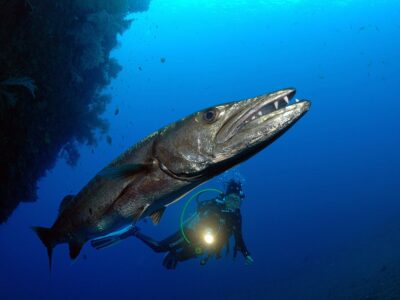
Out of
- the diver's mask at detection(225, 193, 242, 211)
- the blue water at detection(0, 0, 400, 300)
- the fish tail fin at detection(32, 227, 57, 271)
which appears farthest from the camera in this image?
the blue water at detection(0, 0, 400, 300)

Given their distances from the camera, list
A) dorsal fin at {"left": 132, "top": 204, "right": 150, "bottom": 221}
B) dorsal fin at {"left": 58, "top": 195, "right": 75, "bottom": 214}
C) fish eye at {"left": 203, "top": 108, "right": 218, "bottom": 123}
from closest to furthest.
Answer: fish eye at {"left": 203, "top": 108, "right": 218, "bottom": 123}
dorsal fin at {"left": 132, "top": 204, "right": 150, "bottom": 221}
dorsal fin at {"left": 58, "top": 195, "right": 75, "bottom": 214}

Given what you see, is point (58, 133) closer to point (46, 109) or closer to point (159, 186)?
point (46, 109)

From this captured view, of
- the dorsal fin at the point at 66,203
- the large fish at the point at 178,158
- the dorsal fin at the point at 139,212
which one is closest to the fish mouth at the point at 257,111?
the large fish at the point at 178,158

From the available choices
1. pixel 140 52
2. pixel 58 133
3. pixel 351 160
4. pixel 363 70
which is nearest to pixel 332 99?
pixel 363 70

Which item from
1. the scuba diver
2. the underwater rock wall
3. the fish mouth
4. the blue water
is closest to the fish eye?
the fish mouth

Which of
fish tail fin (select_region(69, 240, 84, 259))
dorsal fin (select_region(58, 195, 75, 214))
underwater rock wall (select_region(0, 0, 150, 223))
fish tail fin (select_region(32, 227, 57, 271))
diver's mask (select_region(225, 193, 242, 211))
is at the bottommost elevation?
fish tail fin (select_region(69, 240, 84, 259))

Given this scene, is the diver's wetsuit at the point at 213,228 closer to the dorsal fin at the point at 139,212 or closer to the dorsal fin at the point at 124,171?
the dorsal fin at the point at 139,212

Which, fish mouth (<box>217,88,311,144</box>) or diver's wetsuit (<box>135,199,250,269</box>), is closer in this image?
fish mouth (<box>217,88,311,144</box>)

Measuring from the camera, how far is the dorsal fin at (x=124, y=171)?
7.18 feet

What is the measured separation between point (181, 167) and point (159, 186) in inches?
9.3

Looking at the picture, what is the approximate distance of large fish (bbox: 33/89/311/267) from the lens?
1.97 metres

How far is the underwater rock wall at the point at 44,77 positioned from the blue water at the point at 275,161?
23.5m

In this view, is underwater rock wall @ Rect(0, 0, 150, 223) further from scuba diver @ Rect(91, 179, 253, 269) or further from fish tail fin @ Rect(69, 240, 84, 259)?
fish tail fin @ Rect(69, 240, 84, 259)

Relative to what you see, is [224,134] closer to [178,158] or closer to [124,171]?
[178,158]
